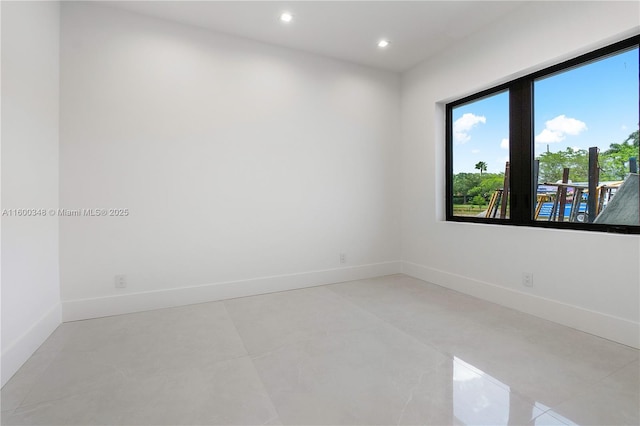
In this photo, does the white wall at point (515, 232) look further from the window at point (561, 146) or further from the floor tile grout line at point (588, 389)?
the floor tile grout line at point (588, 389)

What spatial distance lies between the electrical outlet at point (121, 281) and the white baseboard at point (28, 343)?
0.43 m

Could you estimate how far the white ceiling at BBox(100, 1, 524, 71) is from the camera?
8.88 ft

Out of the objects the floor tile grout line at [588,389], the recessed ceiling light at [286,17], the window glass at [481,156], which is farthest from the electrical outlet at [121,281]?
the window glass at [481,156]

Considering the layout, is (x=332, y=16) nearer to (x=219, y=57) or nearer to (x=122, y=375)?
(x=219, y=57)

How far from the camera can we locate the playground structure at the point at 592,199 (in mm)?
2240

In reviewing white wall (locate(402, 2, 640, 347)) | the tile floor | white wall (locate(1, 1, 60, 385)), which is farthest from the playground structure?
white wall (locate(1, 1, 60, 385))

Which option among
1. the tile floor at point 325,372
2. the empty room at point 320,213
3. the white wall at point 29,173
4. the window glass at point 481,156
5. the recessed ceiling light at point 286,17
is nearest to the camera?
the tile floor at point 325,372

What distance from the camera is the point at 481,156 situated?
11.1ft

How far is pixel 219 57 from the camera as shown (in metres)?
3.12

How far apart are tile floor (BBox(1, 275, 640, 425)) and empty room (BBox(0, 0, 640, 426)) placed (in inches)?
0.6

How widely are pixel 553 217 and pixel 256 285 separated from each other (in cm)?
300

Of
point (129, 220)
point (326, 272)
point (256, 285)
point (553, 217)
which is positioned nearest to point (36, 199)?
point (129, 220)

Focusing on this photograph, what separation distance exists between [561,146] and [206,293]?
3.66 m

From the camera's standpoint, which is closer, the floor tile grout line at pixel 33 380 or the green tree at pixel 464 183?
the floor tile grout line at pixel 33 380
